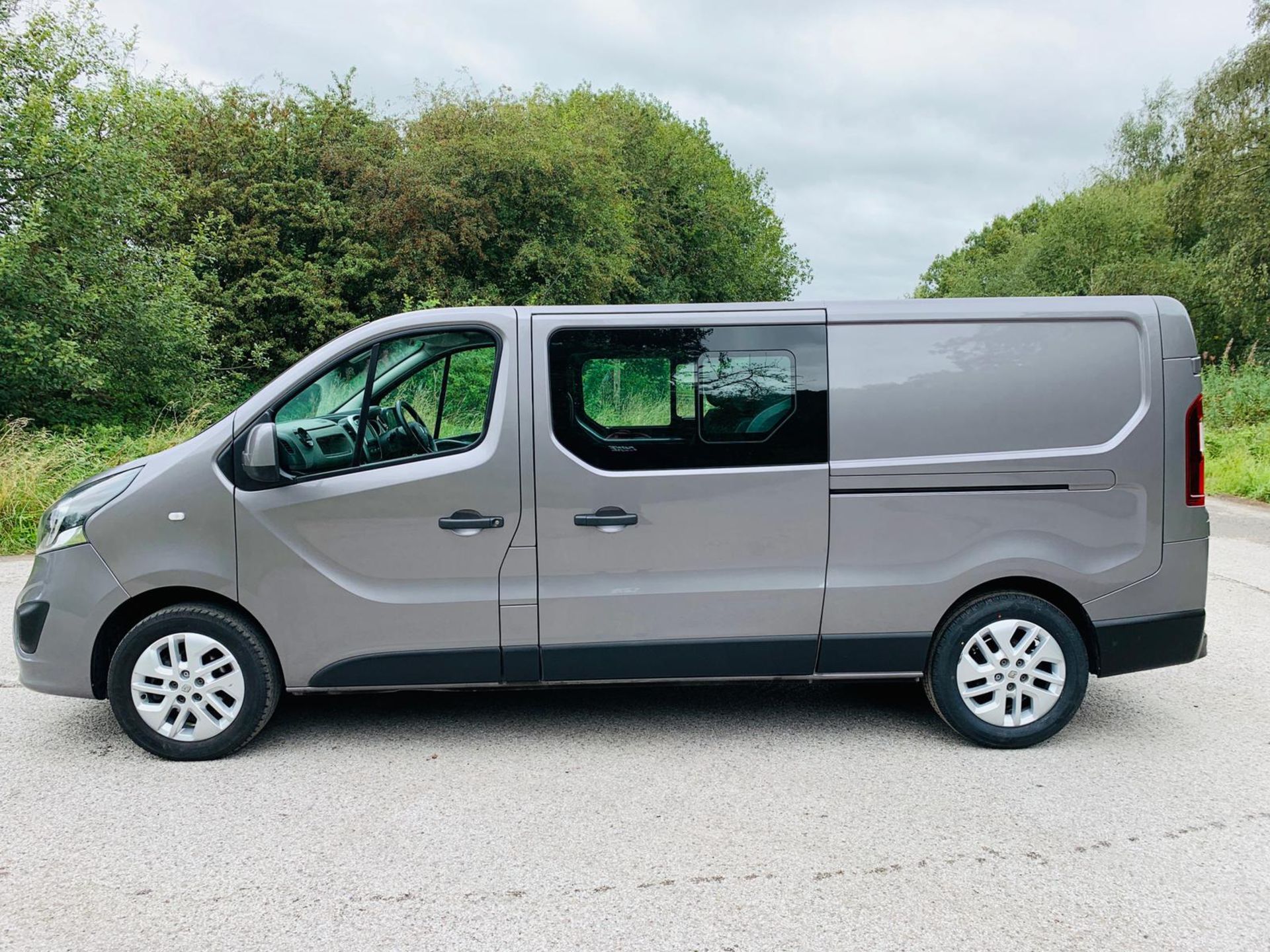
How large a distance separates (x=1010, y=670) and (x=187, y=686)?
11.9 feet

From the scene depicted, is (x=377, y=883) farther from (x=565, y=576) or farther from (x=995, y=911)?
(x=995, y=911)

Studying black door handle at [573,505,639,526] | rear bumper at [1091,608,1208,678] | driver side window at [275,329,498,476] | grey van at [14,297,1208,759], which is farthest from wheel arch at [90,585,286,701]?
rear bumper at [1091,608,1208,678]

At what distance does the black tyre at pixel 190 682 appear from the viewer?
13.6 feet

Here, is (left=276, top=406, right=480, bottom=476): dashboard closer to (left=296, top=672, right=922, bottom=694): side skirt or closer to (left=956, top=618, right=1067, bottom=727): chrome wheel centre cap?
(left=296, top=672, right=922, bottom=694): side skirt

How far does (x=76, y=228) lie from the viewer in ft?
47.5

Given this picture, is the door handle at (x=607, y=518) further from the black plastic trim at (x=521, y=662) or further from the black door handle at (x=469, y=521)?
the black plastic trim at (x=521, y=662)

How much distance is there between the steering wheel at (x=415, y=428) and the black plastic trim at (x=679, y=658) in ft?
3.42

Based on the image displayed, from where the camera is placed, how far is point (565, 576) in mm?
4211

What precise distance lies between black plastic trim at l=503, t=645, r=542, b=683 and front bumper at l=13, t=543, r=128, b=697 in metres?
1.66

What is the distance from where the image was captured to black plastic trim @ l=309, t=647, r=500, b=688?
4.21 metres

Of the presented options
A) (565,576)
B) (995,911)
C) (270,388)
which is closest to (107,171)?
(270,388)

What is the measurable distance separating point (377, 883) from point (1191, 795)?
315cm

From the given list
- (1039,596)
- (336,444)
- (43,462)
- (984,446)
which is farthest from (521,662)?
(43,462)

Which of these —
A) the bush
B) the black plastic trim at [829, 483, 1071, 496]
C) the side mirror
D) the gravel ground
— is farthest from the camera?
the bush
